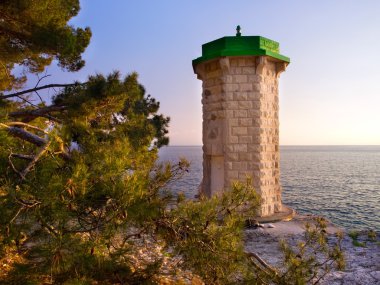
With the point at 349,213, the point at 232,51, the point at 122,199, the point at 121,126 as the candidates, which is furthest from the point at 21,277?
the point at 349,213

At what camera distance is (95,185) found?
2863 millimetres

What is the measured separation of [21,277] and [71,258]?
803 millimetres

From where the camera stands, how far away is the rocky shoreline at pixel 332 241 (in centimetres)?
584

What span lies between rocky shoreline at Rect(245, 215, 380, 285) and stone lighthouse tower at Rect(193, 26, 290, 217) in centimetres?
96

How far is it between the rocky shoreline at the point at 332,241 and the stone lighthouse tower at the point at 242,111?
962 mm

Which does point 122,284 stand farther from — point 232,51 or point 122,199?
point 232,51

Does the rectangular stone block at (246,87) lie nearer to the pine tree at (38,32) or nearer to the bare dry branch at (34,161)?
the pine tree at (38,32)

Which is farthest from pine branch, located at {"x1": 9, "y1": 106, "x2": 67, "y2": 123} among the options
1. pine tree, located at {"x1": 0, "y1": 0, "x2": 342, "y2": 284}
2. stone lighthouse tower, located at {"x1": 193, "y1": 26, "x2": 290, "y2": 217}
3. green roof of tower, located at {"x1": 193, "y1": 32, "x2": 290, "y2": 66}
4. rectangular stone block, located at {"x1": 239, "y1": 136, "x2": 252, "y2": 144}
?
rectangular stone block, located at {"x1": 239, "y1": 136, "x2": 252, "y2": 144}

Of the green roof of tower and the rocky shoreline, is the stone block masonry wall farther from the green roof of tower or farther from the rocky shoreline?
the rocky shoreline

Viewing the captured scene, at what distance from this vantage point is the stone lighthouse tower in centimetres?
915

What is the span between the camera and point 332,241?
7.96 meters

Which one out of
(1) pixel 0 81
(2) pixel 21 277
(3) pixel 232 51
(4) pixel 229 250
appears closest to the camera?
(2) pixel 21 277

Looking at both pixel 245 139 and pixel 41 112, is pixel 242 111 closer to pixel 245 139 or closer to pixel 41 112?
pixel 245 139

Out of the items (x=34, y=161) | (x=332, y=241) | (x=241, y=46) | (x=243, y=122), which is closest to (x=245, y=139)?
(x=243, y=122)
